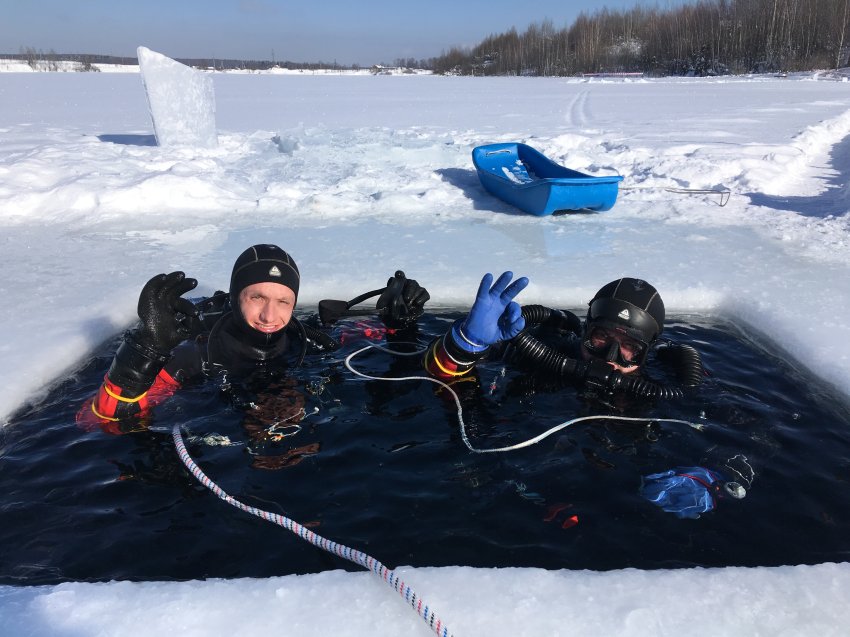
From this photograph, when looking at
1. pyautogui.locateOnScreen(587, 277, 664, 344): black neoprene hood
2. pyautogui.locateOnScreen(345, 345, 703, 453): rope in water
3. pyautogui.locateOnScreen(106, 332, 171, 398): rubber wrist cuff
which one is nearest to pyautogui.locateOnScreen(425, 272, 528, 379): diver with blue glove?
pyautogui.locateOnScreen(345, 345, 703, 453): rope in water

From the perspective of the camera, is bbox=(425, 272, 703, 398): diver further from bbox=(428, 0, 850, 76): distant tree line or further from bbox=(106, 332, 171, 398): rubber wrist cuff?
bbox=(428, 0, 850, 76): distant tree line

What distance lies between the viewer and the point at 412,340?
15.2ft

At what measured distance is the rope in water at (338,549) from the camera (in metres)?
1.99

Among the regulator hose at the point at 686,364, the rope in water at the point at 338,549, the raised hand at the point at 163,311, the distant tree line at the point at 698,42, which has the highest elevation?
the distant tree line at the point at 698,42

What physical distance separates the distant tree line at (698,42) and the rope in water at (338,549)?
49.6 meters

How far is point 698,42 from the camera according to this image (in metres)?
49.8

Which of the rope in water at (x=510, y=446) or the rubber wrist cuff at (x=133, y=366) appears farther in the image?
the rubber wrist cuff at (x=133, y=366)

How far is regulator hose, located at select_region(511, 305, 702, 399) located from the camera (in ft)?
11.9

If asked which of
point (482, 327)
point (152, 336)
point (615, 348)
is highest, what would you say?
point (152, 336)

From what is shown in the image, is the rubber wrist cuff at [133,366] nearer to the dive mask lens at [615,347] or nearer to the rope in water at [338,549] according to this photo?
the rope in water at [338,549]

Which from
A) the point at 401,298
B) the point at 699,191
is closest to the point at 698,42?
the point at 699,191

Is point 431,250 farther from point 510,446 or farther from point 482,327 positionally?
point 510,446

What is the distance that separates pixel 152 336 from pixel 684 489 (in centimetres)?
274

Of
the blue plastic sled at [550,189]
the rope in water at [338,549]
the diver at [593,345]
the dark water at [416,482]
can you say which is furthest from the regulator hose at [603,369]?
the blue plastic sled at [550,189]
